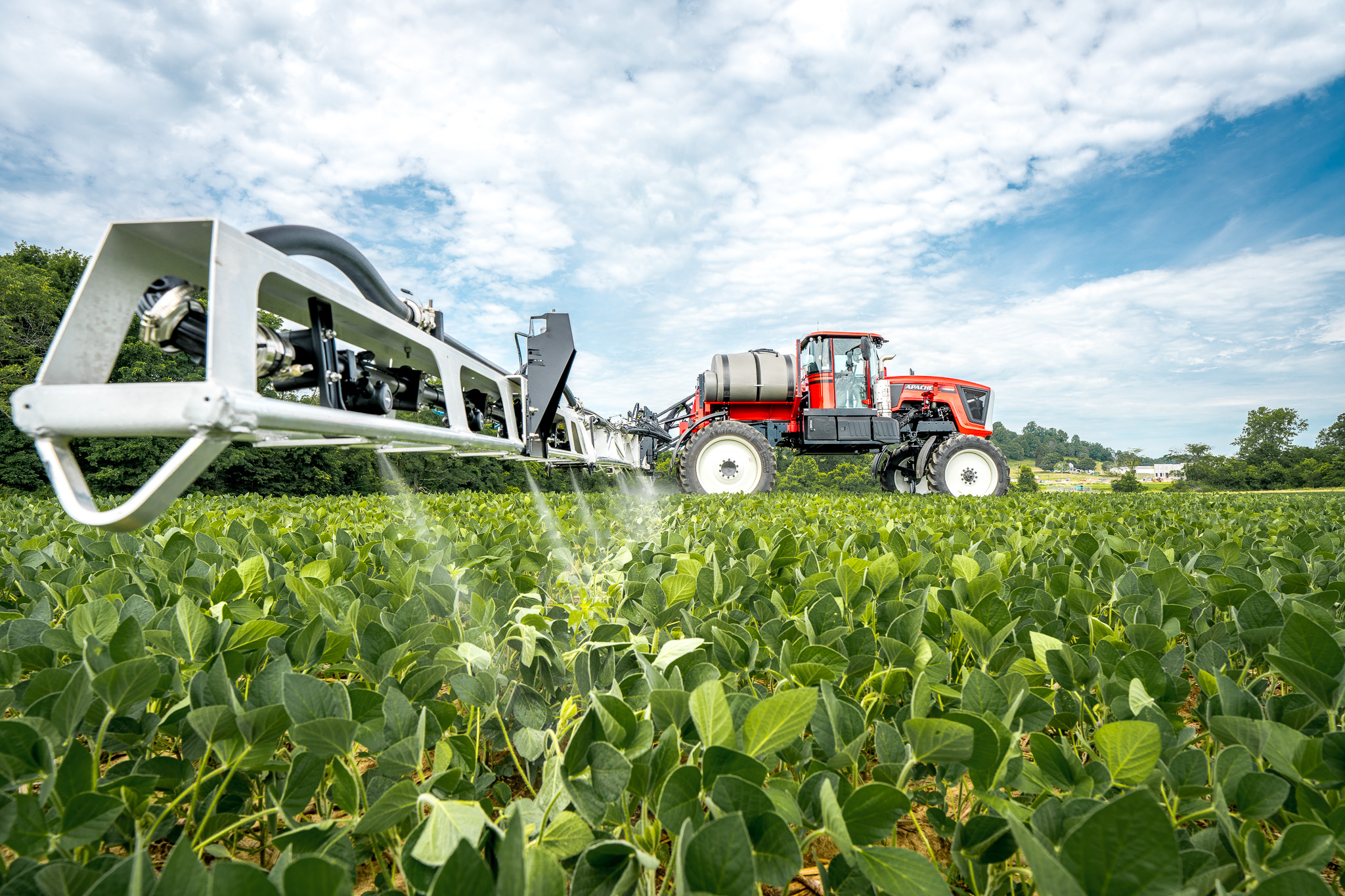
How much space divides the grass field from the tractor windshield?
34.5ft

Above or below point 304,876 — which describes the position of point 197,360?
above

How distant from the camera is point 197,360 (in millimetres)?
1828

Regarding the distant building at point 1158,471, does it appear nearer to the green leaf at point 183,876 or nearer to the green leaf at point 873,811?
the green leaf at point 873,811

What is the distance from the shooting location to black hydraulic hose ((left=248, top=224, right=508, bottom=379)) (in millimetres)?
2082

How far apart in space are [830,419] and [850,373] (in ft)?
4.16

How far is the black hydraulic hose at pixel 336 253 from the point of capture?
6.83ft

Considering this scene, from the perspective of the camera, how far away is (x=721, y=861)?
1.87ft

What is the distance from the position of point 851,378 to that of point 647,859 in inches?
484

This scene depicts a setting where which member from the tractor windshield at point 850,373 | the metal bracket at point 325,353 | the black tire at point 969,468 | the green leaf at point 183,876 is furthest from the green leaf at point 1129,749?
the tractor windshield at point 850,373

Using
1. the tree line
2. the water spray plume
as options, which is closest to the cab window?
the water spray plume

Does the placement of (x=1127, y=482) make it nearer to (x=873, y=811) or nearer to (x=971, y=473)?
(x=971, y=473)

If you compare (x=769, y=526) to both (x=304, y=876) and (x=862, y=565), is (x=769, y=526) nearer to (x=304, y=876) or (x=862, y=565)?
(x=862, y=565)

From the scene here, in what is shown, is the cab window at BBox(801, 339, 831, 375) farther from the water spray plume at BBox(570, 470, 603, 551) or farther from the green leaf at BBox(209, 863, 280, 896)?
the green leaf at BBox(209, 863, 280, 896)

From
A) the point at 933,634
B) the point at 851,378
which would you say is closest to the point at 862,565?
the point at 933,634
